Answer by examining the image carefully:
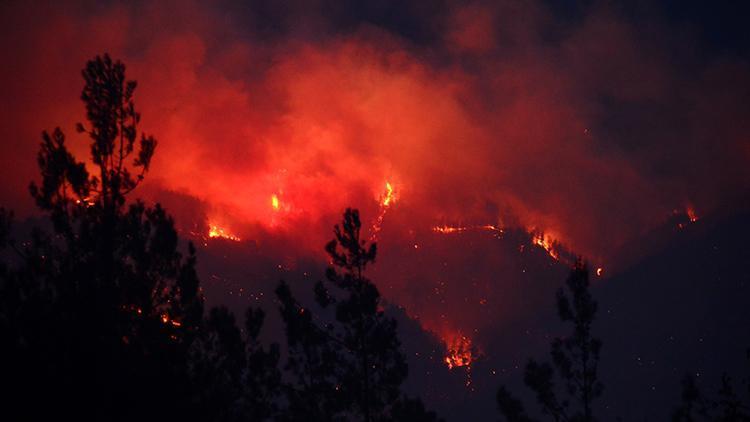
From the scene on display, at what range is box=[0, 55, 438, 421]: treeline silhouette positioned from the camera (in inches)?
423

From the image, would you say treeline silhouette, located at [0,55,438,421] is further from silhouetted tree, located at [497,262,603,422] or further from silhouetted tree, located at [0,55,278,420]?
silhouetted tree, located at [497,262,603,422]

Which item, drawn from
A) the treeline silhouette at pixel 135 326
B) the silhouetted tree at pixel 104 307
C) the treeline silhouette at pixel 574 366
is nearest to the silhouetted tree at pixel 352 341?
the treeline silhouette at pixel 135 326

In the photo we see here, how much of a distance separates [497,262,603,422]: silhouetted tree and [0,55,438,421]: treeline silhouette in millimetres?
5929

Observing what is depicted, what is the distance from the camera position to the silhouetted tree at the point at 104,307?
10.6 metres

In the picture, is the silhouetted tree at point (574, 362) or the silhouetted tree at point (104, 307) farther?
the silhouetted tree at point (574, 362)

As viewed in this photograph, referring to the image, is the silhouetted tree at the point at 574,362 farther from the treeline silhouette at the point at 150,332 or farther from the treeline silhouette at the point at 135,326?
the treeline silhouette at the point at 135,326

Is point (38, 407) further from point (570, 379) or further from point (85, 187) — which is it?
point (570, 379)

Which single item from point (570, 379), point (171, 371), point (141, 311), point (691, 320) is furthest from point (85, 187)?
point (691, 320)

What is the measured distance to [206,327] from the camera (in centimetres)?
1792

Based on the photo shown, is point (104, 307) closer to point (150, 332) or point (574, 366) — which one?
point (150, 332)

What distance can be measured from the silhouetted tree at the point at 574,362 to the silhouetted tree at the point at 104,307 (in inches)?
582

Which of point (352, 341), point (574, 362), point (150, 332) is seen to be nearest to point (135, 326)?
point (150, 332)

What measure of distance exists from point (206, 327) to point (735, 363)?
169 m

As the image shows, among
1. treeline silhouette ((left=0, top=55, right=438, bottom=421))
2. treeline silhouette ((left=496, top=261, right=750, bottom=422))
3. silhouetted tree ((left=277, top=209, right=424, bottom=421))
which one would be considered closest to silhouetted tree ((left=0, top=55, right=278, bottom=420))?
treeline silhouette ((left=0, top=55, right=438, bottom=421))
